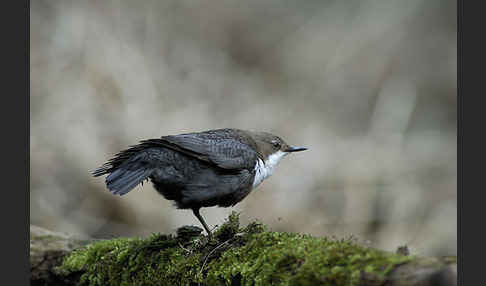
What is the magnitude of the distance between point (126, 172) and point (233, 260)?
1358mm

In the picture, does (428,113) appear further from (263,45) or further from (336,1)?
(263,45)

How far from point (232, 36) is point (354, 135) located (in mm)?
2787

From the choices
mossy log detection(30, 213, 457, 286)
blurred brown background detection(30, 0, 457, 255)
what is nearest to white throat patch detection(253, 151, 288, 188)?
mossy log detection(30, 213, 457, 286)

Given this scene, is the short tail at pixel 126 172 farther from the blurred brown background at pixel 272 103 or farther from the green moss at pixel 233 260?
the blurred brown background at pixel 272 103

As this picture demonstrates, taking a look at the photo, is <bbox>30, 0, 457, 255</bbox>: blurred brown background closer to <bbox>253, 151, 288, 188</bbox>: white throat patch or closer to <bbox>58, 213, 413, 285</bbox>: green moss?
<bbox>253, 151, 288, 188</bbox>: white throat patch

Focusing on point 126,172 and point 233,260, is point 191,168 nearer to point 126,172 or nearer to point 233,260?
point 126,172

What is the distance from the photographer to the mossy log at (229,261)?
7.53ft

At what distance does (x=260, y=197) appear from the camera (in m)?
7.04

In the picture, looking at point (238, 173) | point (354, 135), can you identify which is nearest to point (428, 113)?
point (354, 135)

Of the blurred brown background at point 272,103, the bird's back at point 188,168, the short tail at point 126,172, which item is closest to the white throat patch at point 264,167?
the bird's back at point 188,168

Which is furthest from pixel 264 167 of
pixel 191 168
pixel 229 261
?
pixel 229 261

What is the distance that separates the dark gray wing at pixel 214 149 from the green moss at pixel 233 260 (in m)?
0.74

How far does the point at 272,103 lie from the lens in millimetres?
7977

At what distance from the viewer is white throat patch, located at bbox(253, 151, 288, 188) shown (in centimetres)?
471
